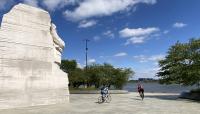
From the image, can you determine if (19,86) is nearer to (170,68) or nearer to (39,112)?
(39,112)

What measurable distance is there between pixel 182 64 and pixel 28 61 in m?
15.0

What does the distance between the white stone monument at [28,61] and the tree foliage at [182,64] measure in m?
11.0

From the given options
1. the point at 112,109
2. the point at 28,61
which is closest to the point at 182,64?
the point at 112,109

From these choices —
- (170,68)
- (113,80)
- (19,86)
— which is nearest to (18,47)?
(19,86)

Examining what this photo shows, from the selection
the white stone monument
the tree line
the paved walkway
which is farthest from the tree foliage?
the tree line

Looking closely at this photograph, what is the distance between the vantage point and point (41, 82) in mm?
23422

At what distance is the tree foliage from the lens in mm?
29609

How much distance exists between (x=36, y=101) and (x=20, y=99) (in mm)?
1321

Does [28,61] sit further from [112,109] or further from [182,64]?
[182,64]

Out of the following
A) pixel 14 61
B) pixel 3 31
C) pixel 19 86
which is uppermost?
pixel 3 31

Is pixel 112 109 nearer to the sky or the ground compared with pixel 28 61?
nearer to the ground

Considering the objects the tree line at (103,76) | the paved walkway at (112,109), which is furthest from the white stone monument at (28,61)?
the tree line at (103,76)

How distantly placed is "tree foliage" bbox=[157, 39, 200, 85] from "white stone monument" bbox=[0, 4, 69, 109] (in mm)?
11016

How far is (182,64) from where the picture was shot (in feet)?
102
